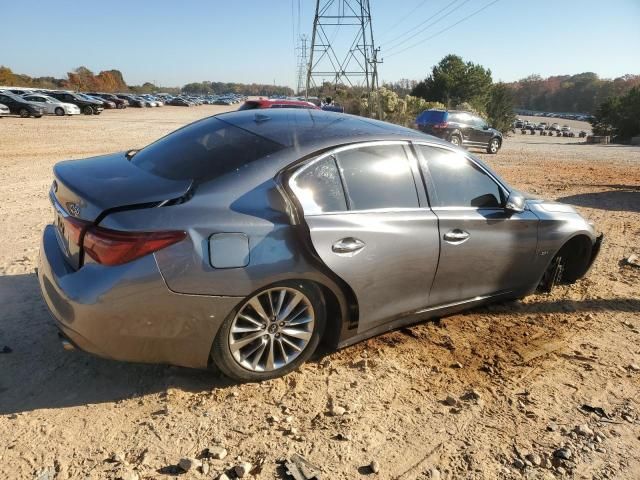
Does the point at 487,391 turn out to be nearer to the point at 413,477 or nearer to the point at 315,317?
the point at 413,477

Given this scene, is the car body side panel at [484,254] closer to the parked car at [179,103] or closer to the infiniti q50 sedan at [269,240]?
the infiniti q50 sedan at [269,240]

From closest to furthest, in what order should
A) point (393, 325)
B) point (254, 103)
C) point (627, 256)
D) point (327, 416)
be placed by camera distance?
point (327, 416)
point (393, 325)
point (627, 256)
point (254, 103)

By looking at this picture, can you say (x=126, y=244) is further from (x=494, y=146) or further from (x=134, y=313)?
(x=494, y=146)

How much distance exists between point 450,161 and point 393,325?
4.29 feet

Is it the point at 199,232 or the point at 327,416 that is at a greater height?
the point at 199,232

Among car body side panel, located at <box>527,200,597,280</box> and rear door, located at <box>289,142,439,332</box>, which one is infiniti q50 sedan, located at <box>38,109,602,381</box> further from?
car body side panel, located at <box>527,200,597,280</box>

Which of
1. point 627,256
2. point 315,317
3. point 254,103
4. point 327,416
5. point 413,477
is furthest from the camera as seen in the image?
point 254,103

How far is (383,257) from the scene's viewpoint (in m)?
3.33

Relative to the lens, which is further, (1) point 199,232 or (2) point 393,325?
(2) point 393,325

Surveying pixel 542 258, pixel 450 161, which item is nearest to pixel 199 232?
pixel 450 161

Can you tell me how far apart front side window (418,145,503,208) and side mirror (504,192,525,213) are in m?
0.06

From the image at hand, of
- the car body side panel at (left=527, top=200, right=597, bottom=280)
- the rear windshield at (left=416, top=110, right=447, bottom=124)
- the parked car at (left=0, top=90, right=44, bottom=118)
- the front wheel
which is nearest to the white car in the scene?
the parked car at (left=0, top=90, right=44, bottom=118)

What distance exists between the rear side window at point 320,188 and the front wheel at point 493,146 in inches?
767

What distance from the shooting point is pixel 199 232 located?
107 inches
